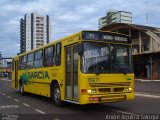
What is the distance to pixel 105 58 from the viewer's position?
12695 millimetres

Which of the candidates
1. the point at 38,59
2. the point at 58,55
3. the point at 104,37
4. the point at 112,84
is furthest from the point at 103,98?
the point at 38,59

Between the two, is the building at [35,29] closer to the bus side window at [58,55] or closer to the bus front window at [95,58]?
the bus side window at [58,55]

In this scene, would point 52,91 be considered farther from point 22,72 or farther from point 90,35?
point 22,72

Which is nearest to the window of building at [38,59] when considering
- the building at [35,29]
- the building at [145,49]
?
the building at [145,49]

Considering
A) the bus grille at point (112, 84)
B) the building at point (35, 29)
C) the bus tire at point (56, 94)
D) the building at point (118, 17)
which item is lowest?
the bus tire at point (56, 94)

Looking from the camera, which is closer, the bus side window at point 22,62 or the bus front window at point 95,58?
the bus front window at point 95,58

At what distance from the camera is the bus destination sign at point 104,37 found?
12.7 metres

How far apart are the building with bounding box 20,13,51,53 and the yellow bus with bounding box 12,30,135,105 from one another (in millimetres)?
74742

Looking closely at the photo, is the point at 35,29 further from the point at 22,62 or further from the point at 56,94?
the point at 56,94

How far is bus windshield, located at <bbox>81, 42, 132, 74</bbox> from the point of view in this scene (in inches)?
489

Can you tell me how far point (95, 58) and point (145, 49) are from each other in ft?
180

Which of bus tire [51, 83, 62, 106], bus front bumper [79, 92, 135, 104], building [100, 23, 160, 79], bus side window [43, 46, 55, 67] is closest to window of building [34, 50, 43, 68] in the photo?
bus side window [43, 46, 55, 67]

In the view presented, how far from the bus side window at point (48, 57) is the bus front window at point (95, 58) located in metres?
3.46

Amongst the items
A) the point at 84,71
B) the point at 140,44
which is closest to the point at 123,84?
the point at 84,71
